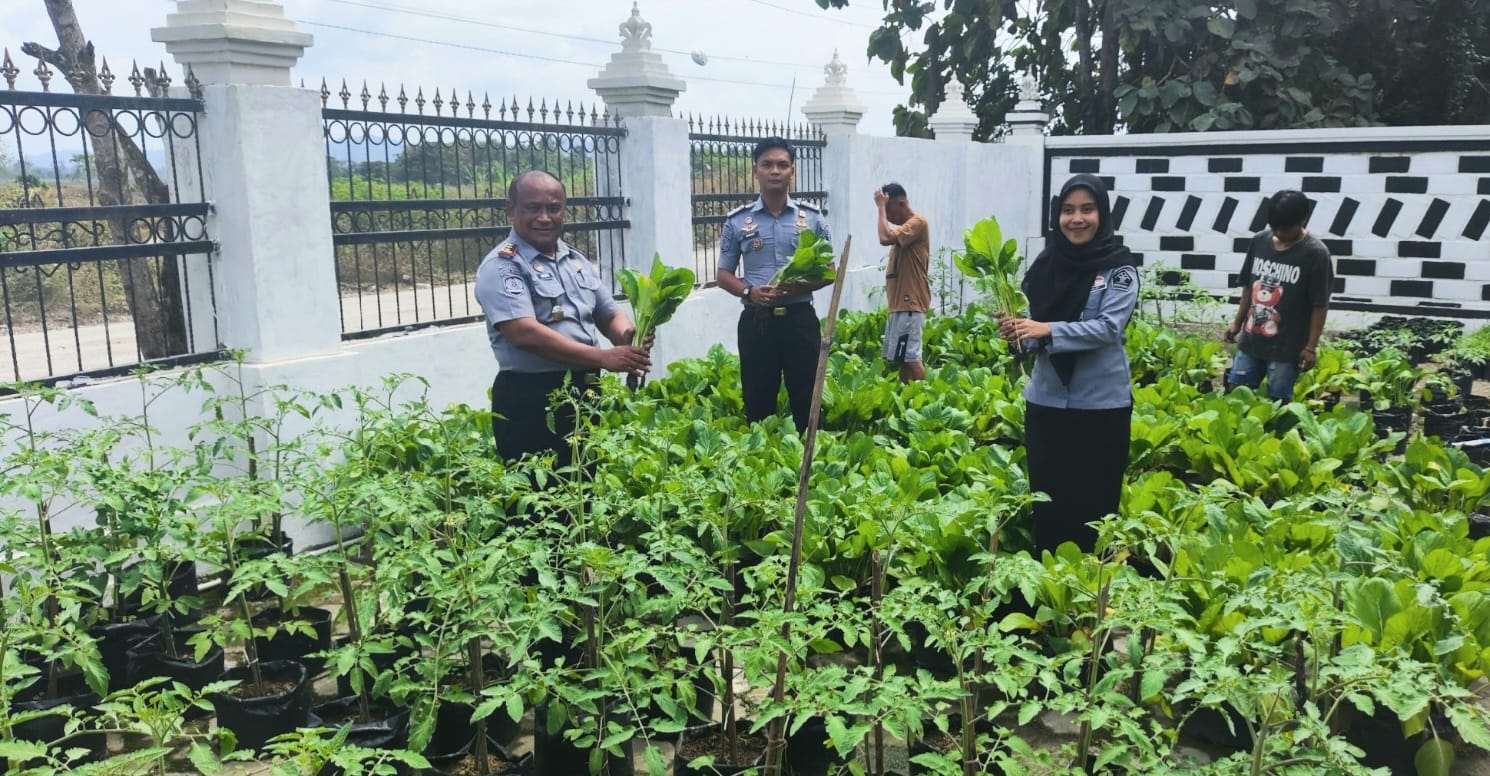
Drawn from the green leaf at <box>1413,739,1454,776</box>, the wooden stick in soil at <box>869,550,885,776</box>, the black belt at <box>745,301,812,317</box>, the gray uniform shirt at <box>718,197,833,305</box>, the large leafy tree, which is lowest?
the green leaf at <box>1413,739,1454,776</box>

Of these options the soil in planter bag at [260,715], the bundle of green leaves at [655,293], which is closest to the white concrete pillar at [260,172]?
the bundle of green leaves at [655,293]

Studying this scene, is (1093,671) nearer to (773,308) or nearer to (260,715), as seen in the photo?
(260,715)

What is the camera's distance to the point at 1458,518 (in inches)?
163

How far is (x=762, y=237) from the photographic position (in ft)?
18.6

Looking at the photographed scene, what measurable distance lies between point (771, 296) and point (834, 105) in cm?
516

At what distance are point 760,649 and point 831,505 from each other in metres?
1.68

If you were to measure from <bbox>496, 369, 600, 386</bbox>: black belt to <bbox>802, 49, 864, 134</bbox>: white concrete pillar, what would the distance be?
632 cm

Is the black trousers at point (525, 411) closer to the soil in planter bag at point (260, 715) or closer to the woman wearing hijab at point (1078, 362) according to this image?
the soil in planter bag at point (260, 715)

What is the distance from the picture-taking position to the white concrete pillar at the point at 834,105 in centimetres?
1005

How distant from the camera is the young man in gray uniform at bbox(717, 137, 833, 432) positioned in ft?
18.0

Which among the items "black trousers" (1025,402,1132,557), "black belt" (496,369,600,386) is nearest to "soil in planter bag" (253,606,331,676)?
"black belt" (496,369,600,386)

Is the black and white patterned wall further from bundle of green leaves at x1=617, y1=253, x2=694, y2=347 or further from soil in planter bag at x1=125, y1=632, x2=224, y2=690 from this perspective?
soil in planter bag at x1=125, y1=632, x2=224, y2=690

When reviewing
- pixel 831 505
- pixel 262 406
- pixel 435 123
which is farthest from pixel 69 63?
pixel 831 505

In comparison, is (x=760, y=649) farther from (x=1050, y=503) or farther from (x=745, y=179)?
(x=745, y=179)
